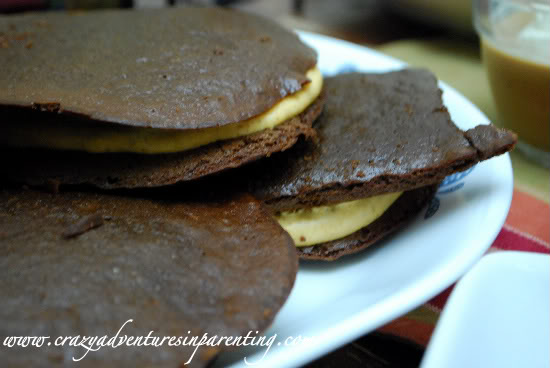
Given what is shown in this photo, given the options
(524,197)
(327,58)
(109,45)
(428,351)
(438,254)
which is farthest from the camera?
(327,58)

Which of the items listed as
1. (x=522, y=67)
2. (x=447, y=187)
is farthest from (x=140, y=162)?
(x=522, y=67)

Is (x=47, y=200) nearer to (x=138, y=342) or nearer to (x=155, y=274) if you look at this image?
(x=155, y=274)

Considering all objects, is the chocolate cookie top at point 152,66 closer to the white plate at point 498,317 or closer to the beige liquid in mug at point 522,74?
the white plate at point 498,317

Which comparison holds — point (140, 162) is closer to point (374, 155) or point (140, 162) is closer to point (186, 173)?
point (186, 173)

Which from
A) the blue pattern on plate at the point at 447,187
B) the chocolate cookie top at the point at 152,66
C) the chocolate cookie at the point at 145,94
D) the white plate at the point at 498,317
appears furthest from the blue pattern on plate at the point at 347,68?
the white plate at the point at 498,317

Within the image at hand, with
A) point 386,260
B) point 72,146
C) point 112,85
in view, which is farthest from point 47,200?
point 386,260

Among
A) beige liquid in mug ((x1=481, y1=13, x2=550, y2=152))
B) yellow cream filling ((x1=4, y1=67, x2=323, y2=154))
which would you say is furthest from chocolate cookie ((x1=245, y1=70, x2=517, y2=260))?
beige liquid in mug ((x1=481, y1=13, x2=550, y2=152))
